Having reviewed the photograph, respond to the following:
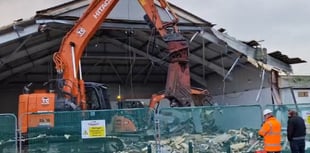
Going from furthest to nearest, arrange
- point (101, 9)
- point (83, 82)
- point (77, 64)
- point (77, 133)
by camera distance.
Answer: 1. point (101, 9)
2. point (77, 64)
3. point (83, 82)
4. point (77, 133)

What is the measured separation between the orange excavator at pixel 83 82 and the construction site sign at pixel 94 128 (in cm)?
90

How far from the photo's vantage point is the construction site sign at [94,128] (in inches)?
487

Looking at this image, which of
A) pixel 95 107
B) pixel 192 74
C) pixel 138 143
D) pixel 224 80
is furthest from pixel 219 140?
pixel 192 74

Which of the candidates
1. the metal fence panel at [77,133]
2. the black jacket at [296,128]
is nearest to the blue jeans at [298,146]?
the black jacket at [296,128]

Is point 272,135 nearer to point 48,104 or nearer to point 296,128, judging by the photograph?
point 296,128

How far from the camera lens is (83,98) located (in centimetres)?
1482

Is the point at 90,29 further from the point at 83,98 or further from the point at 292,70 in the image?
the point at 292,70

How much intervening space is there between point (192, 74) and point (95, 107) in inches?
634

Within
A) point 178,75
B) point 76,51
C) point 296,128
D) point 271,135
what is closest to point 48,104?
point 76,51

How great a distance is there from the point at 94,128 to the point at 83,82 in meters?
3.03

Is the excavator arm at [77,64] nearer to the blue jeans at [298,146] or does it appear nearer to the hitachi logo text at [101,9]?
the hitachi logo text at [101,9]

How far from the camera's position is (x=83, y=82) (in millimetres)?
15141

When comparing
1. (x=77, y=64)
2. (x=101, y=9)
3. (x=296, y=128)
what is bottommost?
(x=296, y=128)

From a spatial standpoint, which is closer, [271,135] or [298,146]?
[271,135]
